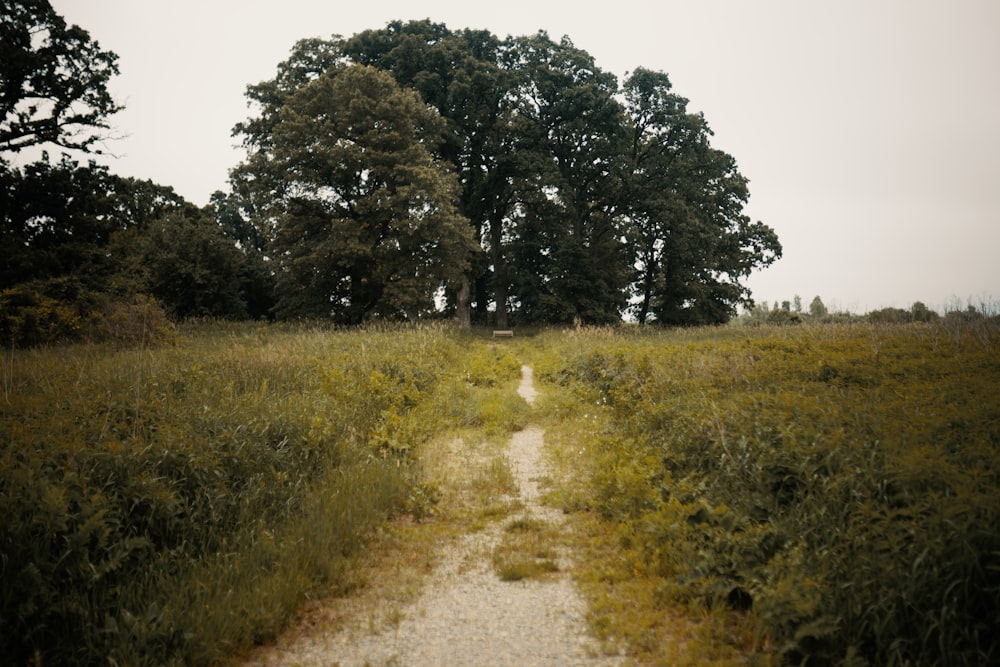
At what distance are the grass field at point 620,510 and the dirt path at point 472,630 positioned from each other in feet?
0.79

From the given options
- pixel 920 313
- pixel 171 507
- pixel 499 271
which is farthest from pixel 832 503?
pixel 499 271

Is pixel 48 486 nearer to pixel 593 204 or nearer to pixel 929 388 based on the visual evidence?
pixel 929 388

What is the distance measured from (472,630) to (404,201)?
2186 cm

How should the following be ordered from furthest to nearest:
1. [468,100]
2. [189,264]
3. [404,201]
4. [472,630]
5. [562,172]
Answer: [562,172], [468,100], [189,264], [404,201], [472,630]

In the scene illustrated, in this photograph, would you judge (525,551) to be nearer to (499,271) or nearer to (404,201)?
(404,201)

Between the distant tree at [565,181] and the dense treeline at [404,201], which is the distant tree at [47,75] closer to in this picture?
the dense treeline at [404,201]

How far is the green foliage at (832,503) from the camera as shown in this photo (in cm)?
295

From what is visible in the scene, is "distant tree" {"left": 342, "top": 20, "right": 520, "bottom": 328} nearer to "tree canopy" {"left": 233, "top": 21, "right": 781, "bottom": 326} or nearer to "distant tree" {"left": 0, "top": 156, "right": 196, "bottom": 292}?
"tree canopy" {"left": 233, "top": 21, "right": 781, "bottom": 326}

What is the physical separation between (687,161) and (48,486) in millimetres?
35468

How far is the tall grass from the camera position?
3279mm

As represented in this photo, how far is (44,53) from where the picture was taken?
1989 centimetres

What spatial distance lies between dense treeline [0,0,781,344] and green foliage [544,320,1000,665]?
699 inches

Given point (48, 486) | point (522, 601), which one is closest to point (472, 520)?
point (522, 601)

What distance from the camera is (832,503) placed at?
12.9 ft
